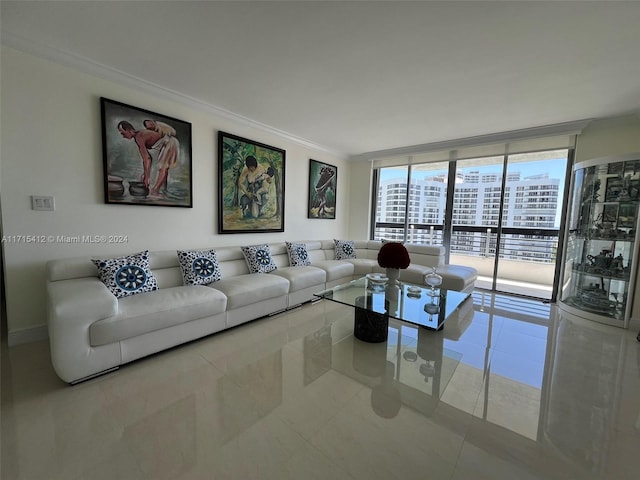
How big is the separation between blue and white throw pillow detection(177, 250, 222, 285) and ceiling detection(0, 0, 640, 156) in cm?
179

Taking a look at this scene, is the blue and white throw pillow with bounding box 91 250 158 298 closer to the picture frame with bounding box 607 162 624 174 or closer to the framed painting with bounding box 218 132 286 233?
the framed painting with bounding box 218 132 286 233

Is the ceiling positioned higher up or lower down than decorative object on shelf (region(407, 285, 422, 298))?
higher up

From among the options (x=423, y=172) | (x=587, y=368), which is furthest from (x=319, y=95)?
(x=587, y=368)

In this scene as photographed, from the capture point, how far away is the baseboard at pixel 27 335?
88.9 inches

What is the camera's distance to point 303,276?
3.41 meters

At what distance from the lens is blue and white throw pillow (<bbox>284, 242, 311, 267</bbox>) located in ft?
13.1

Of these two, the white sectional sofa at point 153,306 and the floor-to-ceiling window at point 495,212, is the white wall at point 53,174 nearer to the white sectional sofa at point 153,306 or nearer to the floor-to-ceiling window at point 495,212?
the white sectional sofa at point 153,306

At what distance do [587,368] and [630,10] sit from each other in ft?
8.35

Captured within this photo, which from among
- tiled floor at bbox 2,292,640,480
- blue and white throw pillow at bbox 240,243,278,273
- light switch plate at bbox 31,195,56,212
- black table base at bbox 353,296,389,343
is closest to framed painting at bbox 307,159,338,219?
blue and white throw pillow at bbox 240,243,278,273

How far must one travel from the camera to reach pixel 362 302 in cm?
253

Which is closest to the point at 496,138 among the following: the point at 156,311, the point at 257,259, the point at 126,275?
the point at 257,259

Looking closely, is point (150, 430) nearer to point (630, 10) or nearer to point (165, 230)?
point (165, 230)

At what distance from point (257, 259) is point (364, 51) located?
2508 mm

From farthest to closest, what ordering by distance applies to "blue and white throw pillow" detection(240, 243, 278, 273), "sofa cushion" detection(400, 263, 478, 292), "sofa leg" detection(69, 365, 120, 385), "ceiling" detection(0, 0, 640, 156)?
"sofa cushion" detection(400, 263, 478, 292) → "blue and white throw pillow" detection(240, 243, 278, 273) → "sofa leg" detection(69, 365, 120, 385) → "ceiling" detection(0, 0, 640, 156)
